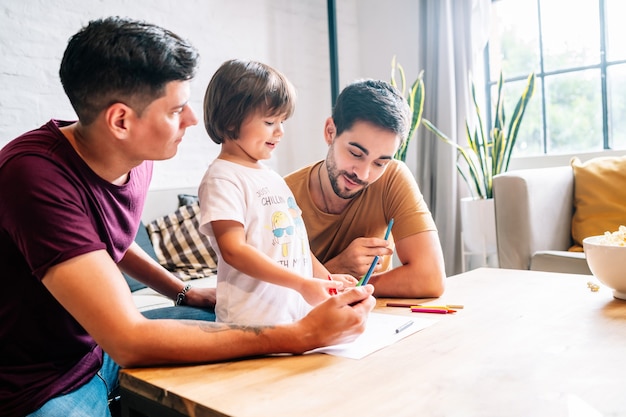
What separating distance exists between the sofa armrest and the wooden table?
1.60 m

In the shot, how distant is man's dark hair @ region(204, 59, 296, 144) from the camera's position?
109 cm

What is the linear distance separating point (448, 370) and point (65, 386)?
70cm

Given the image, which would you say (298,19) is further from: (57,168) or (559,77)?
(57,168)

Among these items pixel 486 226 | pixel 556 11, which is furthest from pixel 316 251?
pixel 556 11

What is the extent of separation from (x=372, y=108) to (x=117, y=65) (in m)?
0.71

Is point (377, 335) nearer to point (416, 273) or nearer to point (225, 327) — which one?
point (225, 327)

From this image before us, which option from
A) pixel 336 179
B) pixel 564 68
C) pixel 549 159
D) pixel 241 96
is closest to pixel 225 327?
pixel 241 96

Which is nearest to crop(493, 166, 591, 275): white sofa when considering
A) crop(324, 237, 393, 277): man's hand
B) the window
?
the window

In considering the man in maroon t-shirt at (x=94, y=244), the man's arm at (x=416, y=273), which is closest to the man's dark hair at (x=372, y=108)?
the man's arm at (x=416, y=273)

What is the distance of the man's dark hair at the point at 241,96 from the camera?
1086 mm

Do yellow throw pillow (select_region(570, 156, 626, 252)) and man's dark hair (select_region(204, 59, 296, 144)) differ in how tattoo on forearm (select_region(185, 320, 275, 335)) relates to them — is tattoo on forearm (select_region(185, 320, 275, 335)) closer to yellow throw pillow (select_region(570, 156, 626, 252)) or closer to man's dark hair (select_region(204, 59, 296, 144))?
man's dark hair (select_region(204, 59, 296, 144))

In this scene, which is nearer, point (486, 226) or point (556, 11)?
point (486, 226)

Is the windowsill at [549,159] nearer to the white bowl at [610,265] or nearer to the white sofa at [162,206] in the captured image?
the white sofa at [162,206]

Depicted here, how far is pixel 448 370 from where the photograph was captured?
0.72m
